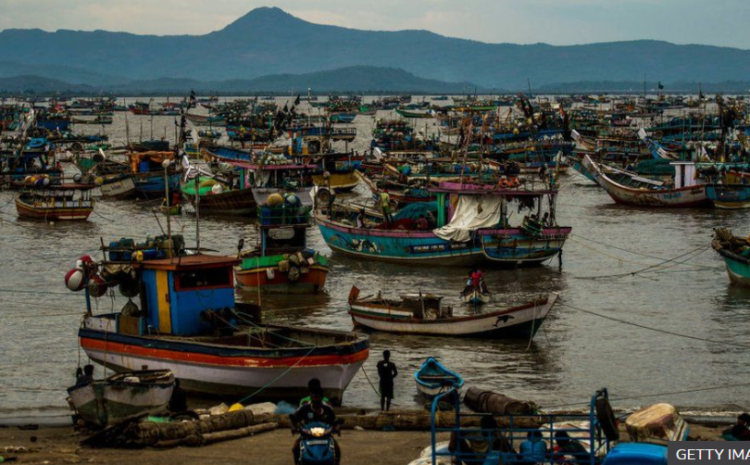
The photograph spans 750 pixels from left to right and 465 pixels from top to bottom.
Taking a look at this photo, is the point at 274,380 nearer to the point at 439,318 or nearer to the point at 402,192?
the point at 439,318

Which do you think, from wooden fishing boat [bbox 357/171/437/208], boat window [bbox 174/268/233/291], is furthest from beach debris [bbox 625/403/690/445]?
wooden fishing boat [bbox 357/171/437/208]

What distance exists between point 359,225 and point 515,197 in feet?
20.6

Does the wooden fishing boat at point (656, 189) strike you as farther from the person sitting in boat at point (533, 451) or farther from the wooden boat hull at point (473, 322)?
the person sitting in boat at point (533, 451)

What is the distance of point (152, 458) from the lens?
15.9m

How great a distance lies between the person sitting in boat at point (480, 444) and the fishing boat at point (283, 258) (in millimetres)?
18018

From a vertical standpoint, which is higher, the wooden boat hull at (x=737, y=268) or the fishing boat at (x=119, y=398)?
the fishing boat at (x=119, y=398)

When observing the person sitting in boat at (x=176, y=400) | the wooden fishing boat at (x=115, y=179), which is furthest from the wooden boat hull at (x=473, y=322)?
the wooden fishing boat at (x=115, y=179)

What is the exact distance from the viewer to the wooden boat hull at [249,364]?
19.5 metres

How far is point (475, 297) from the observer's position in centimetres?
3000

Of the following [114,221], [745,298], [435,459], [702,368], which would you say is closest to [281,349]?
[435,459]

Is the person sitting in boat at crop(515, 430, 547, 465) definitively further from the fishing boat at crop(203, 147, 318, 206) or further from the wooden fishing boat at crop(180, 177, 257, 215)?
the wooden fishing boat at crop(180, 177, 257, 215)

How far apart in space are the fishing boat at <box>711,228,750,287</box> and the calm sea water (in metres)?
0.41

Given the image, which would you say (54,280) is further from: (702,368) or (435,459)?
(435,459)

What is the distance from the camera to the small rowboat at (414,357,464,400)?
20281 millimetres
